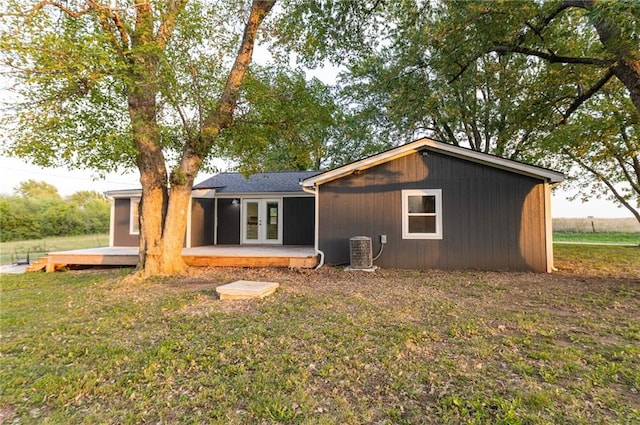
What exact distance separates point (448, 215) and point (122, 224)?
10707 mm

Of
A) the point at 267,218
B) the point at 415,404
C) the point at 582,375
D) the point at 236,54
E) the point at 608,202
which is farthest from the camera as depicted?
the point at 608,202

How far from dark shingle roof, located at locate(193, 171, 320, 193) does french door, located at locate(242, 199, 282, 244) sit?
17.8 inches

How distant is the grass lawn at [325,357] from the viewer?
2.25 m

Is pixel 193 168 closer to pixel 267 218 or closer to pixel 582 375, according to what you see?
pixel 267 218

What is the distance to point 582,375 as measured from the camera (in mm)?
2676

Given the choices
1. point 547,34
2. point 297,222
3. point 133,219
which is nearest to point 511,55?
point 547,34

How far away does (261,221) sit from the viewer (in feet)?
37.8

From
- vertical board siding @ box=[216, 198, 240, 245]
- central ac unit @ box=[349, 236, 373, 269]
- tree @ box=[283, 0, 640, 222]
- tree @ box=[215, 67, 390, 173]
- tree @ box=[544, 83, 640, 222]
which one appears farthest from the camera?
vertical board siding @ box=[216, 198, 240, 245]

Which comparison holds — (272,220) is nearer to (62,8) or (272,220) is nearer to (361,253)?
(361,253)

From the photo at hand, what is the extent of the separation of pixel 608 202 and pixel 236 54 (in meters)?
20.2

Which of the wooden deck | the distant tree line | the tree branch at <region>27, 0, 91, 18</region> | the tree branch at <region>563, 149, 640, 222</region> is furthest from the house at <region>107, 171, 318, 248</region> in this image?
the tree branch at <region>563, 149, 640, 222</region>

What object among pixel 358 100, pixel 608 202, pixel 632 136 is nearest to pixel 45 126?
pixel 358 100

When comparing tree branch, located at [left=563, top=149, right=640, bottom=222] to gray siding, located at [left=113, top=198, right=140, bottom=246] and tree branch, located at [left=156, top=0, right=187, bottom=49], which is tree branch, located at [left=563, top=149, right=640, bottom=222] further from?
gray siding, located at [left=113, top=198, right=140, bottom=246]

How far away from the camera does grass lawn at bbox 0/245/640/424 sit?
225 centimetres
